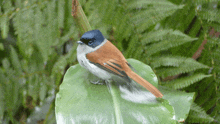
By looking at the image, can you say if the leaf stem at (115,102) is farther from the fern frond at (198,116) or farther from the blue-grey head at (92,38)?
the fern frond at (198,116)

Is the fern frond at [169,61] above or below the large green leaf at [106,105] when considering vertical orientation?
below

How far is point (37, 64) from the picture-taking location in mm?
1714

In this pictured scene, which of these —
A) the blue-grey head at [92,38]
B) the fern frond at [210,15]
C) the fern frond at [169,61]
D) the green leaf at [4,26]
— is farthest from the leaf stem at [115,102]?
the green leaf at [4,26]

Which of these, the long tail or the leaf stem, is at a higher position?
the long tail

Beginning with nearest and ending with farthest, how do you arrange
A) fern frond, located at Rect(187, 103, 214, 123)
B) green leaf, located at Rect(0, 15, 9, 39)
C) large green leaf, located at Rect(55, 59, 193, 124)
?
large green leaf, located at Rect(55, 59, 193, 124) → fern frond, located at Rect(187, 103, 214, 123) → green leaf, located at Rect(0, 15, 9, 39)

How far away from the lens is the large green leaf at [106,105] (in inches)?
19.9

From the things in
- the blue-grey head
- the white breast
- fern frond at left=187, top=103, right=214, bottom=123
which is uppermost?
the blue-grey head

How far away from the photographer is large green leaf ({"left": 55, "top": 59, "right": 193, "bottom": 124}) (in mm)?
506

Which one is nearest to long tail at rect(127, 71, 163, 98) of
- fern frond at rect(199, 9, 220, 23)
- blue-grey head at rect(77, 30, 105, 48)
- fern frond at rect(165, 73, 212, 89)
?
blue-grey head at rect(77, 30, 105, 48)

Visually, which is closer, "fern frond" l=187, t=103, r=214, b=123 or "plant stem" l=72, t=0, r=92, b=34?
"plant stem" l=72, t=0, r=92, b=34

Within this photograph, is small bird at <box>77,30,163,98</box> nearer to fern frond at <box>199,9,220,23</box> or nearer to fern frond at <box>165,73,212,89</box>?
fern frond at <box>165,73,212,89</box>

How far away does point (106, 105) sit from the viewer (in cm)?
54

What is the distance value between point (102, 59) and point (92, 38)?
0.07 m

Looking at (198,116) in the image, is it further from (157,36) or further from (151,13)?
(151,13)
